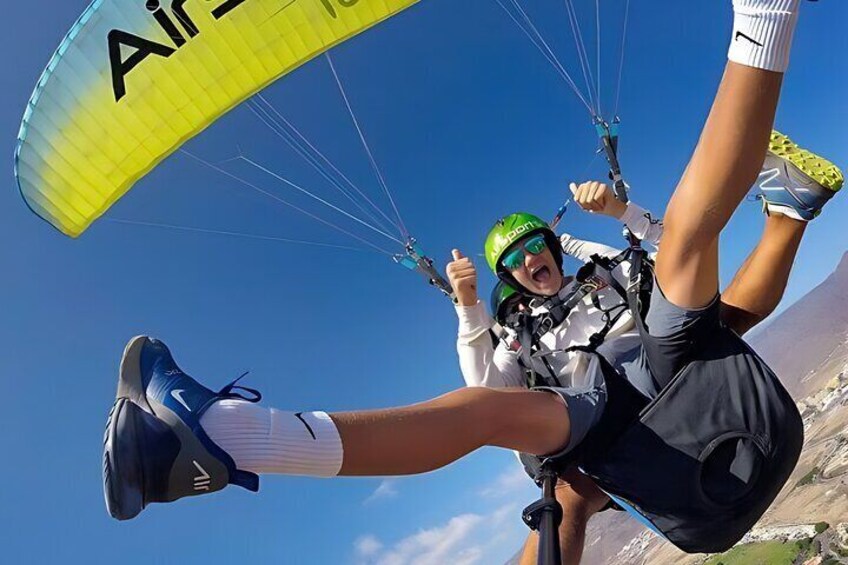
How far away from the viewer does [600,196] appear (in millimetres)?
3180

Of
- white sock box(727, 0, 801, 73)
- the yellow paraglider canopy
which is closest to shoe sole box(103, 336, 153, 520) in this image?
white sock box(727, 0, 801, 73)

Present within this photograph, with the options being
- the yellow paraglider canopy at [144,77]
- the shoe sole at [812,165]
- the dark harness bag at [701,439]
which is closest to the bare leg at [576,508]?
the dark harness bag at [701,439]

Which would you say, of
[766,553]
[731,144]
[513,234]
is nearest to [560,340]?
[513,234]

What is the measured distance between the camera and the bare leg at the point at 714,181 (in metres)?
1.76

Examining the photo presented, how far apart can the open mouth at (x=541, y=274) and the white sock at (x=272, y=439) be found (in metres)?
2.16

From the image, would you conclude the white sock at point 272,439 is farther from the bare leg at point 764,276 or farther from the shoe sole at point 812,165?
the shoe sole at point 812,165

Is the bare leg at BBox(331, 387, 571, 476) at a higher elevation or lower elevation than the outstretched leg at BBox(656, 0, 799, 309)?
lower

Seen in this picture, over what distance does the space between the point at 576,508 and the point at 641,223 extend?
1517 mm

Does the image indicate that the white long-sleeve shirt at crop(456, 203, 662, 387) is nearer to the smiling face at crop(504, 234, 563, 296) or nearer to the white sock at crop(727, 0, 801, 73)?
the smiling face at crop(504, 234, 563, 296)

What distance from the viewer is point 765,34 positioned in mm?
1714

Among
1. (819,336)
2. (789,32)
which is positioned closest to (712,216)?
(789,32)

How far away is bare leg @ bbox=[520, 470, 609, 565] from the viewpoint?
127 inches

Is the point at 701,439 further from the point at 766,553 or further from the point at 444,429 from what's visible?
the point at 766,553

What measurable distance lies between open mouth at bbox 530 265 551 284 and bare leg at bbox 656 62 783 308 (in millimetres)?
1556
